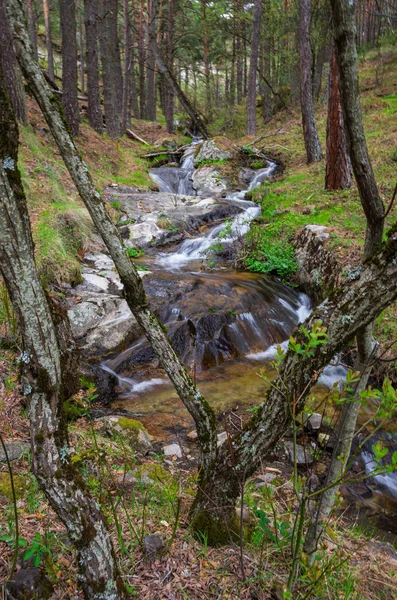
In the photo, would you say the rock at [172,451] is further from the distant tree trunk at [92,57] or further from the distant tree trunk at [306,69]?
the distant tree trunk at [92,57]

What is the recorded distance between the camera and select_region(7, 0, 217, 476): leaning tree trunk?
1743mm

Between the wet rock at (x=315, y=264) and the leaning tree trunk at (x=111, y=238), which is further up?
the leaning tree trunk at (x=111, y=238)

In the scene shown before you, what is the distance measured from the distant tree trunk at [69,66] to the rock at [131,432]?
11387mm

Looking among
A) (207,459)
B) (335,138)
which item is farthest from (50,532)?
(335,138)

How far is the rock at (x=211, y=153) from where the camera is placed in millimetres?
16234

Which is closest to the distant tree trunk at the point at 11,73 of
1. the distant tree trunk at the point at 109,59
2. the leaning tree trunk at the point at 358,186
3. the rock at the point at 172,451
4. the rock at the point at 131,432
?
the rock at the point at 131,432

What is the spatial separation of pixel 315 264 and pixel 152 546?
6640 mm

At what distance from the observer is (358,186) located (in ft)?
6.83

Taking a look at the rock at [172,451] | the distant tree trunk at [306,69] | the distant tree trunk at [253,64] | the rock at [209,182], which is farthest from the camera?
the distant tree trunk at [253,64]

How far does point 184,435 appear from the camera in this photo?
15.1 feet

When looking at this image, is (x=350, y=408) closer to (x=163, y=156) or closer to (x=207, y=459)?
(x=207, y=459)

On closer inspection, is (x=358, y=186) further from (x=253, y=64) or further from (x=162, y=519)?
(x=253, y=64)

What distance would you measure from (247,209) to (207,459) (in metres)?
10.4

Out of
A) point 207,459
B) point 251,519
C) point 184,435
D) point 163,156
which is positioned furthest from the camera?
point 163,156
